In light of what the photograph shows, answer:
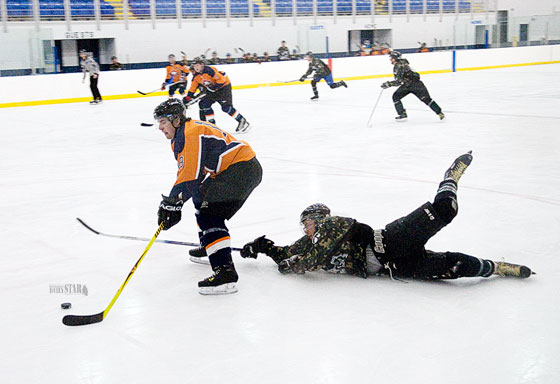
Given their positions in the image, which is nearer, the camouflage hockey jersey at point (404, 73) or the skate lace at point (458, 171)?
the skate lace at point (458, 171)

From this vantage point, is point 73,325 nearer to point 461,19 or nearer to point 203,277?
point 203,277

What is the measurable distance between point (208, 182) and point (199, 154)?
0.62ft

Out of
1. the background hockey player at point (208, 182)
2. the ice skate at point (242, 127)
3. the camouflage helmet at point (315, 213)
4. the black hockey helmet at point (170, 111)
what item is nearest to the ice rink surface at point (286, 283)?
the background hockey player at point (208, 182)

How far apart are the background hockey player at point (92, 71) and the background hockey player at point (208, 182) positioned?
11706 millimetres

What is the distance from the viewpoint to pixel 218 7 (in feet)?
70.1

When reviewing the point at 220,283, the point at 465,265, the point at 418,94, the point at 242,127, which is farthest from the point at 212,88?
the point at 465,265

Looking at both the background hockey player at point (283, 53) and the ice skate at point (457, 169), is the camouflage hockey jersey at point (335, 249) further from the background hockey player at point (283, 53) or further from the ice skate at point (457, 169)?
the background hockey player at point (283, 53)

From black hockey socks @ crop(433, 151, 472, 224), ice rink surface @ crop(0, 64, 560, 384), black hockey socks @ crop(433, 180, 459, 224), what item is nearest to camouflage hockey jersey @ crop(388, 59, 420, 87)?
ice rink surface @ crop(0, 64, 560, 384)

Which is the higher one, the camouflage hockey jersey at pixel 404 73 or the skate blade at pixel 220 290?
the camouflage hockey jersey at pixel 404 73

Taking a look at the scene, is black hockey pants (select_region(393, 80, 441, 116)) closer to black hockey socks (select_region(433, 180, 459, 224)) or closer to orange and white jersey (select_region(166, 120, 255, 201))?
black hockey socks (select_region(433, 180, 459, 224))

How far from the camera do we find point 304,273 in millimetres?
3275

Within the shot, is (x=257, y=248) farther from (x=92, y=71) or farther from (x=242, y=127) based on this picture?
(x=92, y=71)

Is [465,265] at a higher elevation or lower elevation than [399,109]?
lower

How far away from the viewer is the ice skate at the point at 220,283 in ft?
10.0
